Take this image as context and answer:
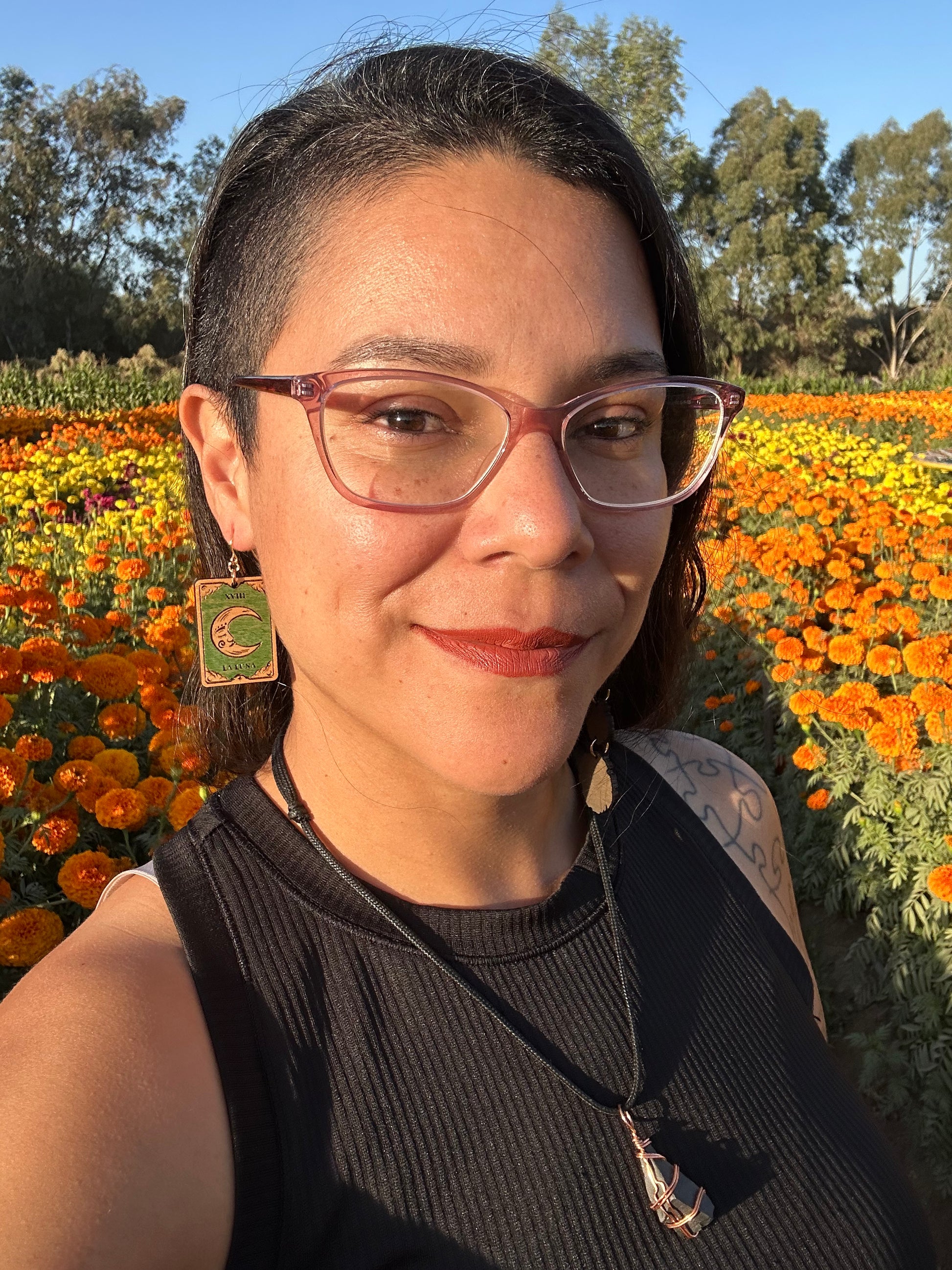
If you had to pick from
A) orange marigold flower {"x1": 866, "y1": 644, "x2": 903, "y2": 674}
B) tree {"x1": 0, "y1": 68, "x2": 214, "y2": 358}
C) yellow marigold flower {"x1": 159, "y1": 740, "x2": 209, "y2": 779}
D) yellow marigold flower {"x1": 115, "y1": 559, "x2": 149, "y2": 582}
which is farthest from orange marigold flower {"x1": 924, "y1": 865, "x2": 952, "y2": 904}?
tree {"x1": 0, "y1": 68, "x2": 214, "y2": 358}

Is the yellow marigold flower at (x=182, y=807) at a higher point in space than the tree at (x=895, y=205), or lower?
Answer: lower

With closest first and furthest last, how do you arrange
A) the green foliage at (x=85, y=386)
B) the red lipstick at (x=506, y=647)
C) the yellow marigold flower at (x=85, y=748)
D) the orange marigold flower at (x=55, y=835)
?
1. the red lipstick at (x=506, y=647)
2. the orange marigold flower at (x=55, y=835)
3. the yellow marigold flower at (x=85, y=748)
4. the green foliage at (x=85, y=386)

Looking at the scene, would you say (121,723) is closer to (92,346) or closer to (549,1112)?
(549,1112)

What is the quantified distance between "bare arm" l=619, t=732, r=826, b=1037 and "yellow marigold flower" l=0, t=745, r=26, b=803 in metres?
1.33

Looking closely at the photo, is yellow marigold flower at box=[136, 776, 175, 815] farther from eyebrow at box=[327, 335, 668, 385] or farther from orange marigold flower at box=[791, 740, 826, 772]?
orange marigold flower at box=[791, 740, 826, 772]

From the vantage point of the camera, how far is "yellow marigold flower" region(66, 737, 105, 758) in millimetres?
2459

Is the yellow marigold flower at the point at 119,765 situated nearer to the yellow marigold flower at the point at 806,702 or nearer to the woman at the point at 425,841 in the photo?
the woman at the point at 425,841

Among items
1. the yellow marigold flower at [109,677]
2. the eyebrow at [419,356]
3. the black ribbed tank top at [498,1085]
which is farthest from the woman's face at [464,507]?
the yellow marigold flower at [109,677]

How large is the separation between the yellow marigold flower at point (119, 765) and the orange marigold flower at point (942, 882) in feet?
6.80

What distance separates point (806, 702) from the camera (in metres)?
3.34

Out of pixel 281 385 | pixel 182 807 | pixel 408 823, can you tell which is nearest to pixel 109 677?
pixel 182 807

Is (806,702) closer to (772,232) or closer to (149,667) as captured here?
(149,667)

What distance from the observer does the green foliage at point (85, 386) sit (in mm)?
17141

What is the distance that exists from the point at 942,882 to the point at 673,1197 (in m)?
1.84
